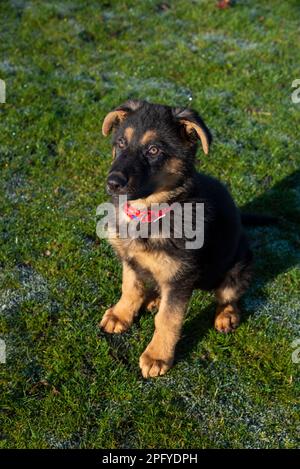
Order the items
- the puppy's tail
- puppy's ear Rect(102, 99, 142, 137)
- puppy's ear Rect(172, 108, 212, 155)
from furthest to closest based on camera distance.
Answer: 1. the puppy's tail
2. puppy's ear Rect(102, 99, 142, 137)
3. puppy's ear Rect(172, 108, 212, 155)

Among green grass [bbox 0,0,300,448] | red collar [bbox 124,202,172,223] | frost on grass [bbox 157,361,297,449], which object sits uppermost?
red collar [bbox 124,202,172,223]

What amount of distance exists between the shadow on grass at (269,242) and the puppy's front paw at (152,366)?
23cm

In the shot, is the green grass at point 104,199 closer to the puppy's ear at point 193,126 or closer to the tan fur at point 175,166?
the tan fur at point 175,166

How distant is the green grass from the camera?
149 inches

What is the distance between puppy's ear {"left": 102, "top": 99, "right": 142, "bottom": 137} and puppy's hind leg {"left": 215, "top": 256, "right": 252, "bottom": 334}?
150 centimetres

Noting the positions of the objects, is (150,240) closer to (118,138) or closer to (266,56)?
(118,138)

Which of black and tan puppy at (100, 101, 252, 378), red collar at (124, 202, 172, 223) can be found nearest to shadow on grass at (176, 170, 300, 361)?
black and tan puppy at (100, 101, 252, 378)

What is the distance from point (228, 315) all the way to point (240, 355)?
34 centimetres

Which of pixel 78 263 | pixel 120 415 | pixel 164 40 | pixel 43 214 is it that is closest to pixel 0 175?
pixel 43 214

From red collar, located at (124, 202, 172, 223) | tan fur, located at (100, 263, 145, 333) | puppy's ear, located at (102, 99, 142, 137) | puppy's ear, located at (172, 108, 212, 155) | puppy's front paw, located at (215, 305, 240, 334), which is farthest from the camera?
puppy's front paw, located at (215, 305, 240, 334)

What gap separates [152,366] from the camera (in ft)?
13.1

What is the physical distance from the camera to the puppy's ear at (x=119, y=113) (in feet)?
13.2

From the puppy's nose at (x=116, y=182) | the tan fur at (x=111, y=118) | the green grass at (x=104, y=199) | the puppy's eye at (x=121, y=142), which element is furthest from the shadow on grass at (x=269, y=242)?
the tan fur at (x=111, y=118)

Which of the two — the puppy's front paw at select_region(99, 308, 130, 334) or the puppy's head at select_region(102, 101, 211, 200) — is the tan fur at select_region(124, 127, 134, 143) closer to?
the puppy's head at select_region(102, 101, 211, 200)
